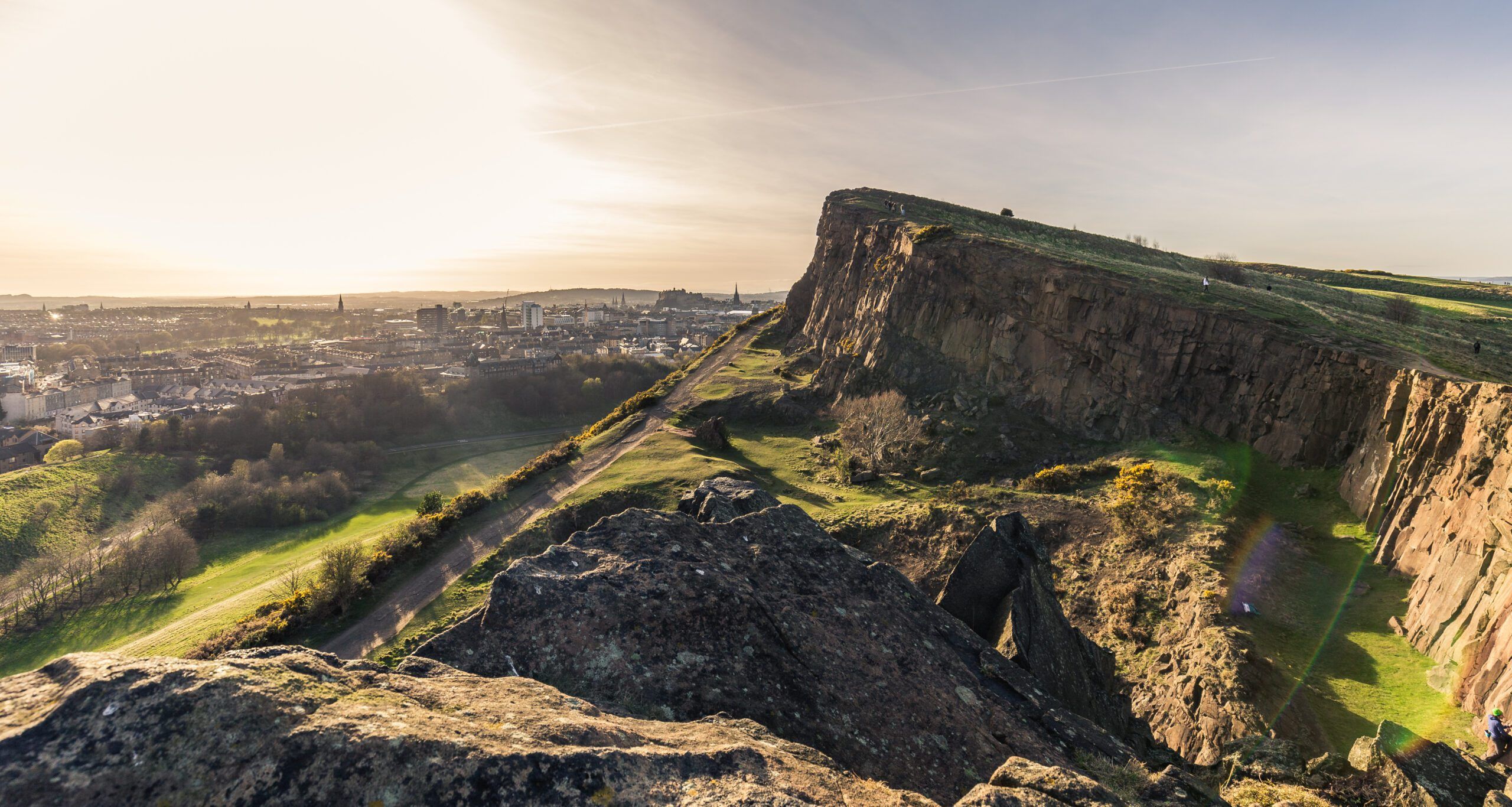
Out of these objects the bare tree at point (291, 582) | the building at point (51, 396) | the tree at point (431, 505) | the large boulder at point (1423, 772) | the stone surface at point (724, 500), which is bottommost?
the bare tree at point (291, 582)

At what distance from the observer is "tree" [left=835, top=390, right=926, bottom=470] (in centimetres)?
3641

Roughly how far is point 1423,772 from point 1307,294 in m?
47.3

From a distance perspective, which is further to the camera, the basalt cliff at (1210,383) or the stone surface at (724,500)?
the basalt cliff at (1210,383)

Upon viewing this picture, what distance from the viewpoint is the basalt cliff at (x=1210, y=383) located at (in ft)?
53.0

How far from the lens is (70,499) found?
180 ft

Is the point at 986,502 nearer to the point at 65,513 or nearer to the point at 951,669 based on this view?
the point at 951,669

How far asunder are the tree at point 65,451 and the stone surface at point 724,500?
8255 cm

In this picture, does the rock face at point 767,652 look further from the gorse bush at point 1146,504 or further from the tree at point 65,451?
the tree at point 65,451

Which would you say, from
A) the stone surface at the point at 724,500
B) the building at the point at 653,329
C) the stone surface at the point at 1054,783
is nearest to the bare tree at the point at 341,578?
the stone surface at the point at 724,500

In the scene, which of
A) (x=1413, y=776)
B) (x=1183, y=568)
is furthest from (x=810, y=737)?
(x=1183, y=568)

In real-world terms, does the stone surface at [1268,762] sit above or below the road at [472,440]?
above

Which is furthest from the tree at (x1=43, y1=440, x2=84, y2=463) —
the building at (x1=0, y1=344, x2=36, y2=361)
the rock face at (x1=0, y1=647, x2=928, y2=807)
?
the building at (x1=0, y1=344, x2=36, y2=361)

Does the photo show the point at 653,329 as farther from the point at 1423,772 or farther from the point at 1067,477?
the point at 1423,772

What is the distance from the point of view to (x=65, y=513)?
53.2 m
